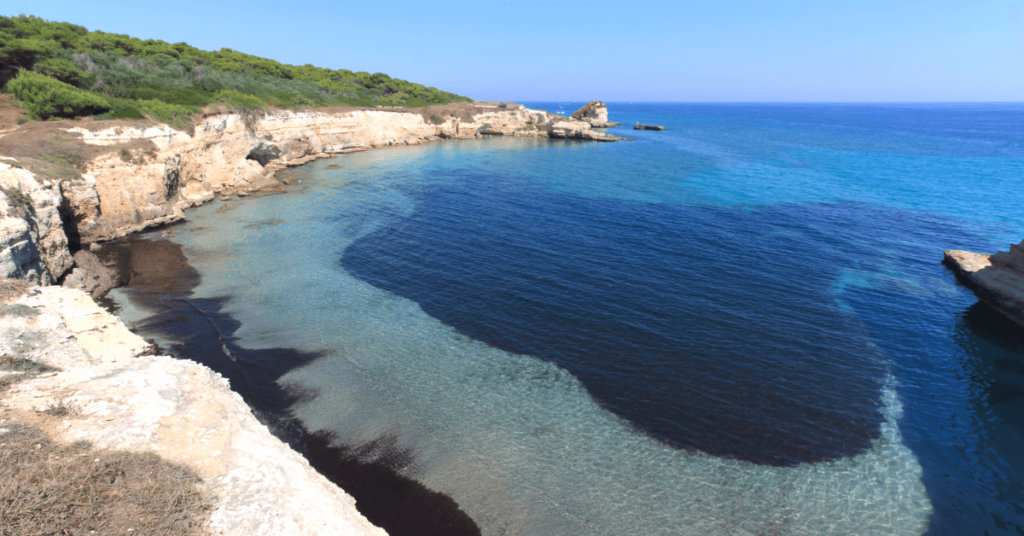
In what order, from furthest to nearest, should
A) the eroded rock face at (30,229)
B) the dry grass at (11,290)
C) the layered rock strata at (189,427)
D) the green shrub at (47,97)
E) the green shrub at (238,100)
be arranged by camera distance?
the green shrub at (238,100) → the green shrub at (47,97) → the eroded rock face at (30,229) → the dry grass at (11,290) → the layered rock strata at (189,427)

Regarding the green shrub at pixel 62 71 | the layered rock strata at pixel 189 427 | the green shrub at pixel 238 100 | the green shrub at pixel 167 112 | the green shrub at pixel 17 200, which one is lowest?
the layered rock strata at pixel 189 427

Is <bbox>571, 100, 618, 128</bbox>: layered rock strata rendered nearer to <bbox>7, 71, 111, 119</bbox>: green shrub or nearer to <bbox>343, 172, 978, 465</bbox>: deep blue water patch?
<bbox>343, 172, 978, 465</bbox>: deep blue water patch

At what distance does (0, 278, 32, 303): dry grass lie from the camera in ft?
48.5

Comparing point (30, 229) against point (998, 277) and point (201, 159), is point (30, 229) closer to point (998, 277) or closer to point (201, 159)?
point (201, 159)

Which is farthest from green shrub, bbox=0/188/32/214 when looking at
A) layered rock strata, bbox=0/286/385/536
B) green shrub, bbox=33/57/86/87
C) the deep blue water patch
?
green shrub, bbox=33/57/86/87

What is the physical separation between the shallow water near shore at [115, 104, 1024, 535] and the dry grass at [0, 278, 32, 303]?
6.73 m

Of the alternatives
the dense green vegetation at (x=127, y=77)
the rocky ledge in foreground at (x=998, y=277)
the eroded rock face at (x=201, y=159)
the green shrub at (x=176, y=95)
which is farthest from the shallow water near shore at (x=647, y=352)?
the green shrub at (x=176, y=95)

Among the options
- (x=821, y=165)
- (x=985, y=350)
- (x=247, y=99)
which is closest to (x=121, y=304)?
(x=247, y=99)

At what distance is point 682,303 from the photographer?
25391 mm

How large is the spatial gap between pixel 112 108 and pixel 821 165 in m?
94.0

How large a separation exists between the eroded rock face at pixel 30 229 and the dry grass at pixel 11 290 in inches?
235

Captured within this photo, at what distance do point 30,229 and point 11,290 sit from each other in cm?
1084

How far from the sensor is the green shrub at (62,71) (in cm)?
4247

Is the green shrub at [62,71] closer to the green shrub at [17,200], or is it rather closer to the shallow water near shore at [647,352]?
the shallow water near shore at [647,352]
